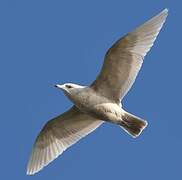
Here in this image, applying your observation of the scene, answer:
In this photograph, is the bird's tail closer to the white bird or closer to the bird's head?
the white bird

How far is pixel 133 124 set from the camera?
1520cm

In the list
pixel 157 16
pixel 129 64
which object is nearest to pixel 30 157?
pixel 129 64

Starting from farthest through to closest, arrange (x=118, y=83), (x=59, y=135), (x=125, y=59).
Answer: (x=59, y=135) → (x=118, y=83) → (x=125, y=59)

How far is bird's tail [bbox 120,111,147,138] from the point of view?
15141 mm

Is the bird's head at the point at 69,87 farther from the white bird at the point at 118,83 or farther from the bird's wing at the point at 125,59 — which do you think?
the bird's wing at the point at 125,59

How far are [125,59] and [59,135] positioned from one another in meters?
2.41

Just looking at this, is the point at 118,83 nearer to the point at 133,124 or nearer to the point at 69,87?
the point at 133,124

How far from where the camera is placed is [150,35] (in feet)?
49.1

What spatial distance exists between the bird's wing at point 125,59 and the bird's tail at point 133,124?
0.44 m

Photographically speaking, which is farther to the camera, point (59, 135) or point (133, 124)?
point (59, 135)

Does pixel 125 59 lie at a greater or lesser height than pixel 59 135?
greater

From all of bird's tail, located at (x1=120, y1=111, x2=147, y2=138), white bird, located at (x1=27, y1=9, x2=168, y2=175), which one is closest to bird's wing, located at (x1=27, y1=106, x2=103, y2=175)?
white bird, located at (x1=27, y1=9, x2=168, y2=175)

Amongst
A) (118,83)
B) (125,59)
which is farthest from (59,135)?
(125,59)

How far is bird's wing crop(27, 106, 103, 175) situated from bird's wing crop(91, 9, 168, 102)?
3.41 feet
